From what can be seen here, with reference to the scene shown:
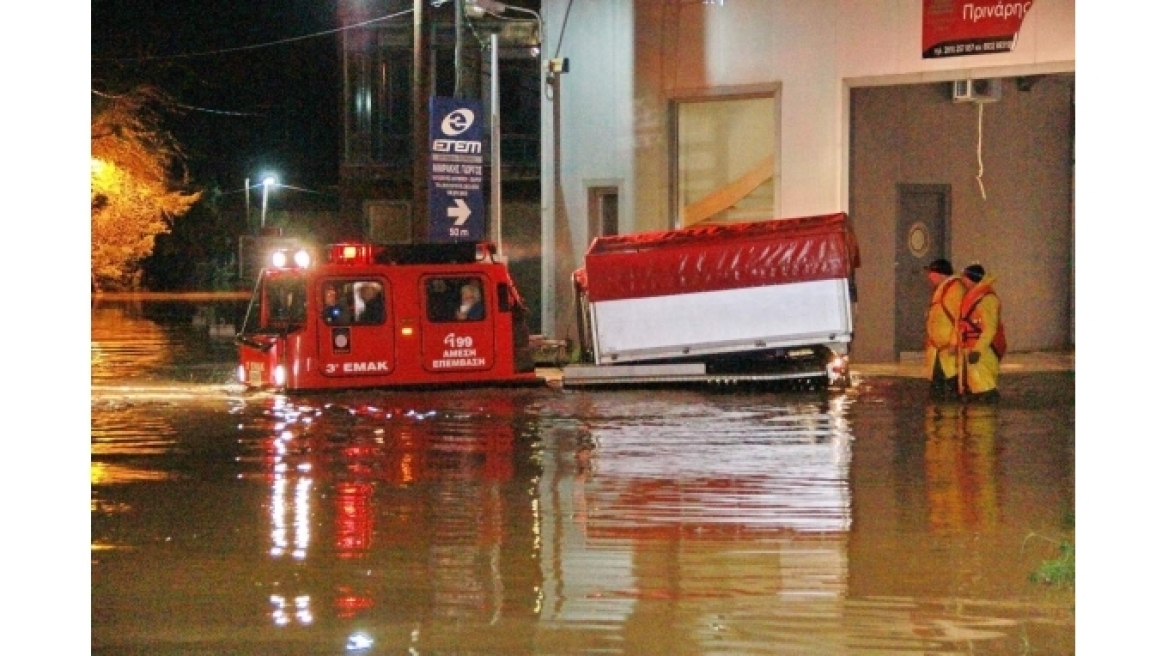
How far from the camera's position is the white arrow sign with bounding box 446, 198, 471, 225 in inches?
905

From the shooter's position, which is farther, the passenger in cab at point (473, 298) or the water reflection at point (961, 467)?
the passenger in cab at point (473, 298)

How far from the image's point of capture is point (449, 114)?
74.8 ft

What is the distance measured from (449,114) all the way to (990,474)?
1214cm

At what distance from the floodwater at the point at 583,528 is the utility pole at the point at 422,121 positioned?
18.1ft

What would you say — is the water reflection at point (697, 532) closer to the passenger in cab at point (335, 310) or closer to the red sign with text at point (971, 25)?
the passenger in cab at point (335, 310)

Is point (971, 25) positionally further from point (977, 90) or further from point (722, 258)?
point (722, 258)

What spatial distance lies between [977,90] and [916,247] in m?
2.82

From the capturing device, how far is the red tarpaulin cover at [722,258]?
1873cm

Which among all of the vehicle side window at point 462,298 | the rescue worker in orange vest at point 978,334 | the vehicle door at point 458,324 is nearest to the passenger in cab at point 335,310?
the vehicle door at point 458,324

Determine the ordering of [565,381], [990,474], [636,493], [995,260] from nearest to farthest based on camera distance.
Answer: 1. [636,493]
2. [990,474]
3. [565,381]
4. [995,260]

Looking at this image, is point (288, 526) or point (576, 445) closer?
point (288, 526)

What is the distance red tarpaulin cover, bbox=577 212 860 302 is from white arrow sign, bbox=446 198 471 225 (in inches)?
148
